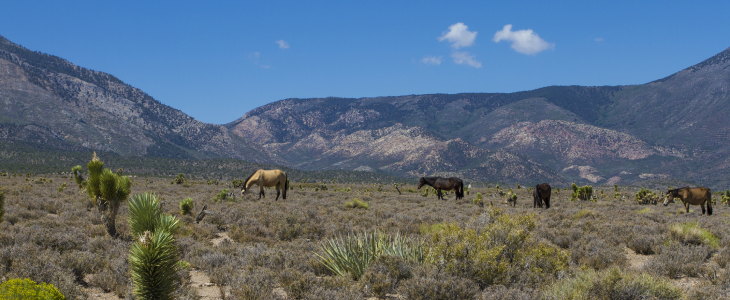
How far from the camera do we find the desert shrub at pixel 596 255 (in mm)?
8570

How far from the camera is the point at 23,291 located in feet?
11.7

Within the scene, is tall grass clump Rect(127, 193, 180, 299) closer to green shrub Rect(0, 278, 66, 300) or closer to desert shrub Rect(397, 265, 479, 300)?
green shrub Rect(0, 278, 66, 300)

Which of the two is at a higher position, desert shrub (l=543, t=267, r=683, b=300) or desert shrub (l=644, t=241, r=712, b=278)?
desert shrub (l=543, t=267, r=683, b=300)

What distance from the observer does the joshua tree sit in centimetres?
1052

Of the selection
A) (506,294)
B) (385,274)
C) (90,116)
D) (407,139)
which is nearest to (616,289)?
(506,294)

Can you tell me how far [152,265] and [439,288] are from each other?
3.82 meters

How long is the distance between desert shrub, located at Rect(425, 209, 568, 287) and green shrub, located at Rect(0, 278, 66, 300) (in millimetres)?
5091

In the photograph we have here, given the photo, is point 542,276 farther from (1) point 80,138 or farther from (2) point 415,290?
(1) point 80,138

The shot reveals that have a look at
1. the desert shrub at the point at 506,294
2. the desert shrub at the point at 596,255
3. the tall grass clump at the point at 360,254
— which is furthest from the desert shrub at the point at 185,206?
the desert shrub at the point at 596,255

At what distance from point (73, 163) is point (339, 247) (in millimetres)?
96852

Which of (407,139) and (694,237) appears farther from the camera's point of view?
(407,139)

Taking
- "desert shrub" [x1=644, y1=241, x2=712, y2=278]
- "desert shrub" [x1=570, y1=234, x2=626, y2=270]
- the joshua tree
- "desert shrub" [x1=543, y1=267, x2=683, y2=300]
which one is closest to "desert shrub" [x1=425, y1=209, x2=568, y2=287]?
"desert shrub" [x1=543, y1=267, x2=683, y2=300]

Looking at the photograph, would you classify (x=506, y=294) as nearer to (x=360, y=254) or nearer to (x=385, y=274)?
(x=385, y=274)

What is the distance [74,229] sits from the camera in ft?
34.4
